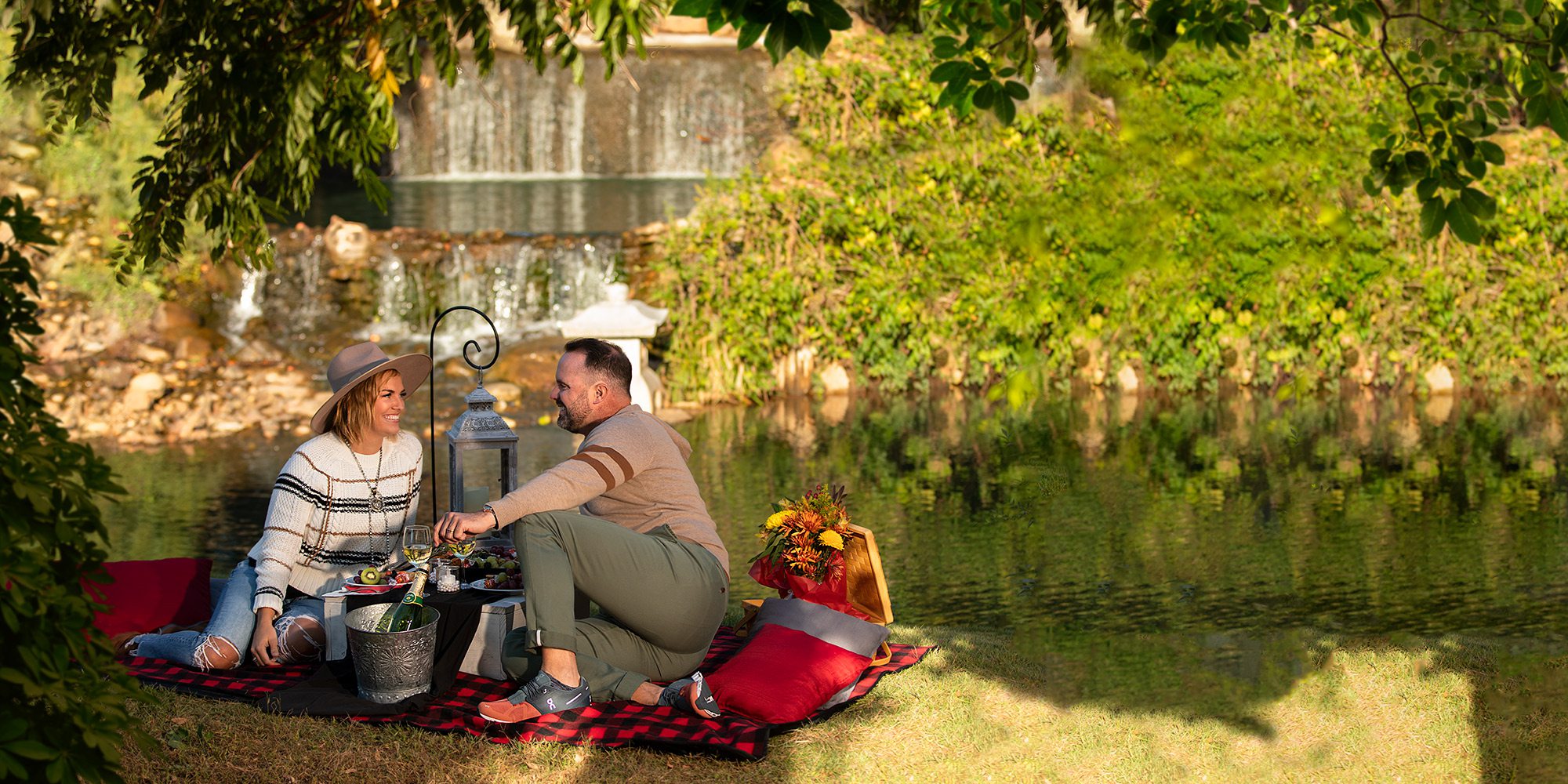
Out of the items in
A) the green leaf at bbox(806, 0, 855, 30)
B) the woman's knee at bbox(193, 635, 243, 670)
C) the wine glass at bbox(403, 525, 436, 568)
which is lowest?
the woman's knee at bbox(193, 635, 243, 670)

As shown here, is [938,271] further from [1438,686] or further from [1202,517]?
[1438,686]

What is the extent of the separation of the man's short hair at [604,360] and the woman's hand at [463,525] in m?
0.69

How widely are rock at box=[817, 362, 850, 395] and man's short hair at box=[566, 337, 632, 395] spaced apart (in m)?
8.27

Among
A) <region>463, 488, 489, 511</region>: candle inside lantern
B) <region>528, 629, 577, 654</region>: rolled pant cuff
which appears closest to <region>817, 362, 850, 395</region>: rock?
<region>463, 488, 489, 511</region>: candle inside lantern

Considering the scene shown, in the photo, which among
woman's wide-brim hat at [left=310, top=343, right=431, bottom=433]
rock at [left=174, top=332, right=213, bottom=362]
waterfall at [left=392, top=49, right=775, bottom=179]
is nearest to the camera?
woman's wide-brim hat at [left=310, top=343, right=431, bottom=433]

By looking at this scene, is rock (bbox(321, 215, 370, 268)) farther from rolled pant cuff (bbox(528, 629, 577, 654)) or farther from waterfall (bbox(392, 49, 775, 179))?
rolled pant cuff (bbox(528, 629, 577, 654))

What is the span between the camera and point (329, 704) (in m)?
4.93

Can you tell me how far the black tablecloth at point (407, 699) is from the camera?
494 cm

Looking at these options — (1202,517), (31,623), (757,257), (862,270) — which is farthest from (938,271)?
(31,623)

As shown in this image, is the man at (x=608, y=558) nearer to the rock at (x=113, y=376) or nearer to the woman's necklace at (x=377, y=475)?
the woman's necklace at (x=377, y=475)

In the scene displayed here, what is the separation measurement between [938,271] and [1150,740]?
8658 mm

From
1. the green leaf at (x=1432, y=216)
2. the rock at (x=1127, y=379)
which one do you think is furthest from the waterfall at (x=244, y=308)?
the green leaf at (x=1432, y=216)

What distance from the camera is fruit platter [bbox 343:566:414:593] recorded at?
519cm

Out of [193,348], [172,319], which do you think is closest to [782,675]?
[193,348]
